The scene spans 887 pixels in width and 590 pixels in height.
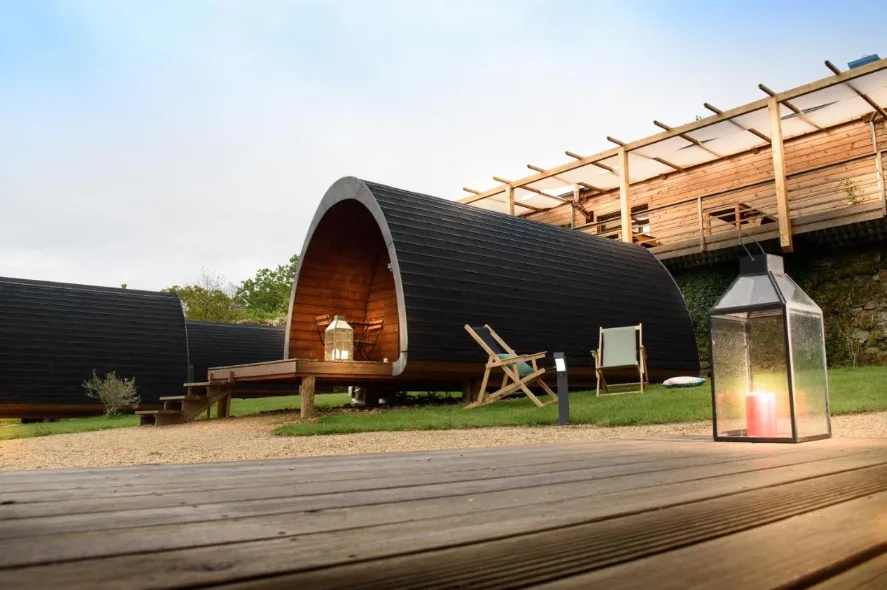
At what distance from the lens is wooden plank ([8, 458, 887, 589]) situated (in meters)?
0.82

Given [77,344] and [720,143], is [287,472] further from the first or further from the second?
[720,143]

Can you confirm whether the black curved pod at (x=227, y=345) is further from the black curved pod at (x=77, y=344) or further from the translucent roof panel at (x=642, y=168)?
the translucent roof panel at (x=642, y=168)

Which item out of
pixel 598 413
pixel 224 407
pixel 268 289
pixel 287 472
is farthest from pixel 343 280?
pixel 268 289

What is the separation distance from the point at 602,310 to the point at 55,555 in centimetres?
1153

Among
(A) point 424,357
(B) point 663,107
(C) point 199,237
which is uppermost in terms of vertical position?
(B) point 663,107

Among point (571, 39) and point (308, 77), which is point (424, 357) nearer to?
point (571, 39)

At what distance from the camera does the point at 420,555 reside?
3.16ft

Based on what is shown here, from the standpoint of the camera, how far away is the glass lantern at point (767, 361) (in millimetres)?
3268

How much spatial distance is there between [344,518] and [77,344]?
12660 mm

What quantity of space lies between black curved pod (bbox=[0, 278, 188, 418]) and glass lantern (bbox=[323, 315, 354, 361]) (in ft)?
14.7

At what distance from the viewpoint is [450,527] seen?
117 centimetres

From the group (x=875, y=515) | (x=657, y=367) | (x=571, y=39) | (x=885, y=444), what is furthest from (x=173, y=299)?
(x=875, y=515)

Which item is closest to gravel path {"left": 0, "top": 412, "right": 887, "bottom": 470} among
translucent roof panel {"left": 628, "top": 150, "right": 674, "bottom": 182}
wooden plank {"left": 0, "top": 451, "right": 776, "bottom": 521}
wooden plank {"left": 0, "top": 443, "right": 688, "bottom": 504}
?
wooden plank {"left": 0, "top": 443, "right": 688, "bottom": 504}

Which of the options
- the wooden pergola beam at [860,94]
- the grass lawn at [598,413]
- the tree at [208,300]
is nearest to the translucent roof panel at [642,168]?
the wooden pergola beam at [860,94]
